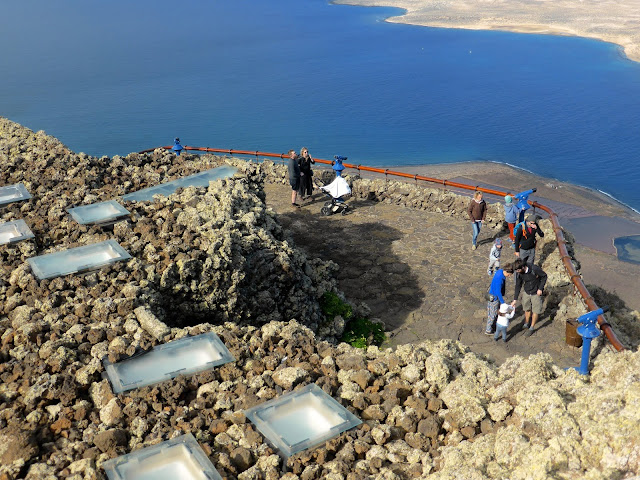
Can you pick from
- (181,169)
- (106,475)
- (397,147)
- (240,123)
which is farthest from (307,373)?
(240,123)

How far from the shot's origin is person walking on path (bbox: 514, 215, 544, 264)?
12633 millimetres

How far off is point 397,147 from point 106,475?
4140 cm

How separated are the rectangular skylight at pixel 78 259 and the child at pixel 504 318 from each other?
6470mm

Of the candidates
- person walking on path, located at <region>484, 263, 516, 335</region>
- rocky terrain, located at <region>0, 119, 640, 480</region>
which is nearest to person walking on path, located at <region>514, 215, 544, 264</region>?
person walking on path, located at <region>484, 263, 516, 335</region>

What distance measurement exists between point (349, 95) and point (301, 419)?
51.7m

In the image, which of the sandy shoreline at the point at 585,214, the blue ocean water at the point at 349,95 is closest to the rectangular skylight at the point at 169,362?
the sandy shoreline at the point at 585,214

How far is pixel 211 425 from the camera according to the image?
21.0 feet

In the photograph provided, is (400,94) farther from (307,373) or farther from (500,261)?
(307,373)

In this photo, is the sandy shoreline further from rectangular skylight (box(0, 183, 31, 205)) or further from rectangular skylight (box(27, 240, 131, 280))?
rectangular skylight (box(0, 183, 31, 205))

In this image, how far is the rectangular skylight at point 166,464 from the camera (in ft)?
18.7

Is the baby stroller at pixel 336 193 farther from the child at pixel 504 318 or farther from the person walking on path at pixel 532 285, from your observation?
the child at pixel 504 318

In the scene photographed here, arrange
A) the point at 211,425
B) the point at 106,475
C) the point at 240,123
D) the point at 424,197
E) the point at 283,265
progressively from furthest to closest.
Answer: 1. the point at 240,123
2. the point at 424,197
3. the point at 283,265
4. the point at 211,425
5. the point at 106,475

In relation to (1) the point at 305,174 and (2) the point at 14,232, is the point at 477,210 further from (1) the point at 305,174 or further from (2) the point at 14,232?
(2) the point at 14,232

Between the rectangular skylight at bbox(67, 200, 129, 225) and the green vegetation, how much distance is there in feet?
13.3
